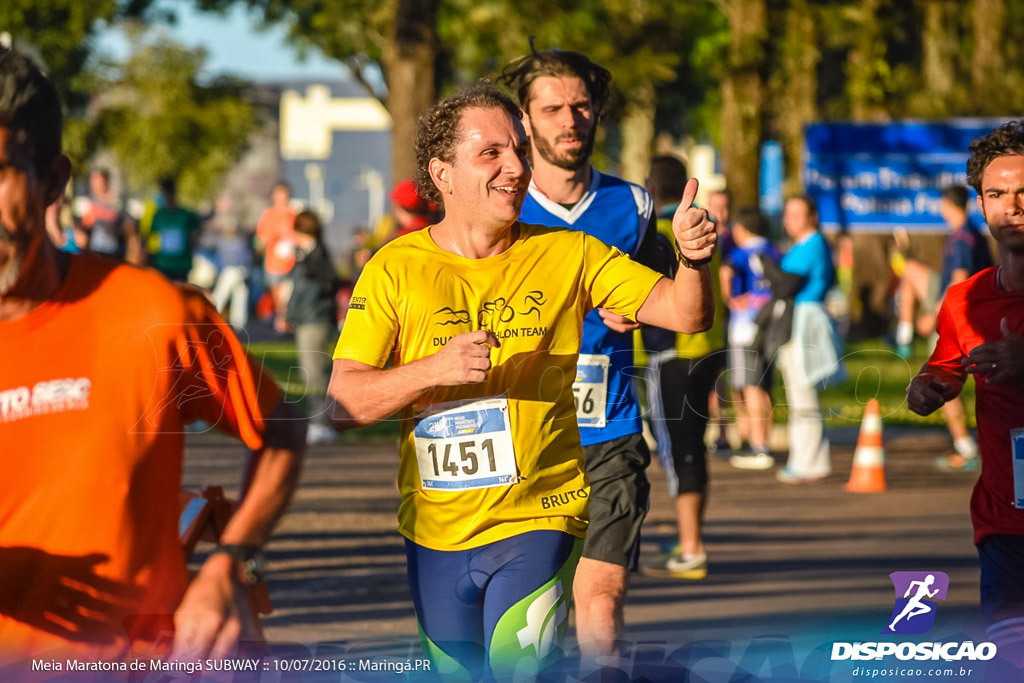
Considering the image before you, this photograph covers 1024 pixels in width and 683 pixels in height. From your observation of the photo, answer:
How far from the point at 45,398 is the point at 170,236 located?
1425 centimetres

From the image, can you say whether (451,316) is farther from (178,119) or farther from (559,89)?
(178,119)

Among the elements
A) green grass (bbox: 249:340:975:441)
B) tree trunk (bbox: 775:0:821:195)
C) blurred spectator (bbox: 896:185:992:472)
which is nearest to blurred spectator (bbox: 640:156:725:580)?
blurred spectator (bbox: 896:185:992:472)

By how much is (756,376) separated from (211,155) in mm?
52715

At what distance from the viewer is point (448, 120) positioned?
4023 millimetres

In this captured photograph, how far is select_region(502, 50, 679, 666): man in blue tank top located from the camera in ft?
16.9

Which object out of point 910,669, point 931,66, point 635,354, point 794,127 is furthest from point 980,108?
point 910,669

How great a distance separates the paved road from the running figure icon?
0.08 metres

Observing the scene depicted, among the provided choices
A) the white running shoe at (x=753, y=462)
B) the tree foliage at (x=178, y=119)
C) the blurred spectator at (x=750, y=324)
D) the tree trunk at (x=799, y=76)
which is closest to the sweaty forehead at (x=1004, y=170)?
the blurred spectator at (x=750, y=324)

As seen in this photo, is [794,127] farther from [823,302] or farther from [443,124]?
[443,124]

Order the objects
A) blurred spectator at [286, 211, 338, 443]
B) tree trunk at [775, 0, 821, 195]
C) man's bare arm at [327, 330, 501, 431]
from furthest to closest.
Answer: tree trunk at [775, 0, 821, 195] → blurred spectator at [286, 211, 338, 443] → man's bare arm at [327, 330, 501, 431]

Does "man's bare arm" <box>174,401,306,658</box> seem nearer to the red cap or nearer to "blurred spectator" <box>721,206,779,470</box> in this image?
the red cap

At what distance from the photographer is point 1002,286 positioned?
439cm

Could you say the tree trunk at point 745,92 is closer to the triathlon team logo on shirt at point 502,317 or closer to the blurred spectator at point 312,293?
the blurred spectator at point 312,293

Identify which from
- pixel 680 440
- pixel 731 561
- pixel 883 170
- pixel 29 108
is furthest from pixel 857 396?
pixel 29 108
